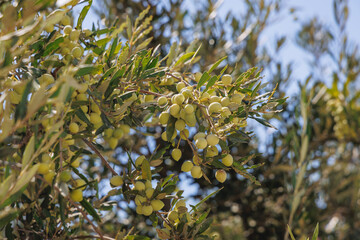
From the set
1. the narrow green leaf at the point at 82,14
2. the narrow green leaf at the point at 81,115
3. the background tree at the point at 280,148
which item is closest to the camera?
the narrow green leaf at the point at 81,115

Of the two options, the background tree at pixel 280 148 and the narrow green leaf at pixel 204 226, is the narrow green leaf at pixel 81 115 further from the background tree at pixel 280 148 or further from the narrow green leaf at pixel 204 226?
the background tree at pixel 280 148

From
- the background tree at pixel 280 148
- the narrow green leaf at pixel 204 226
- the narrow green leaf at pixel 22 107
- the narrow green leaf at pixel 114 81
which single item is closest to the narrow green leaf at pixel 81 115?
the narrow green leaf at pixel 114 81

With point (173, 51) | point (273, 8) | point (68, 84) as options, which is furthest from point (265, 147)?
point (68, 84)

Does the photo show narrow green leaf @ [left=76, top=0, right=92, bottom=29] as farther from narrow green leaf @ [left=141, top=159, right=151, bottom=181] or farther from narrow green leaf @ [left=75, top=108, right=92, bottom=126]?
narrow green leaf @ [left=141, top=159, right=151, bottom=181]

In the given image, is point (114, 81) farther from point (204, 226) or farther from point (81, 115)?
point (204, 226)

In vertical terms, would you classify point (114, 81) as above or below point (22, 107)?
below

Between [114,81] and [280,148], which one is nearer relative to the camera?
[114,81]

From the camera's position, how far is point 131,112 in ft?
2.62

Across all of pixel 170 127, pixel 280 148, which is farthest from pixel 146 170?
pixel 280 148

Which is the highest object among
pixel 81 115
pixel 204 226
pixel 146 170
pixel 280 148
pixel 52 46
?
pixel 52 46

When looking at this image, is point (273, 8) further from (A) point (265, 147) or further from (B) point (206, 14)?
(A) point (265, 147)

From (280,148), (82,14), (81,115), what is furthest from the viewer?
(280,148)

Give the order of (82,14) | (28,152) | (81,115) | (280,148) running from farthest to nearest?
(280,148)
(82,14)
(81,115)
(28,152)

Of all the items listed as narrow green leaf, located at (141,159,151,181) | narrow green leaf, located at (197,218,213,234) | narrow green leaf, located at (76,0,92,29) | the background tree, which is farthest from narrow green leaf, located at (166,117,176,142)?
the background tree
